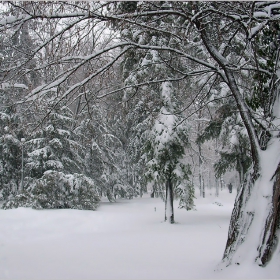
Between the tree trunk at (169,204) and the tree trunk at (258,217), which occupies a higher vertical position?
the tree trunk at (258,217)

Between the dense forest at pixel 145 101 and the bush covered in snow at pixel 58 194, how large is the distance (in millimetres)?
59

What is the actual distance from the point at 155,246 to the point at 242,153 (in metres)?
7.34

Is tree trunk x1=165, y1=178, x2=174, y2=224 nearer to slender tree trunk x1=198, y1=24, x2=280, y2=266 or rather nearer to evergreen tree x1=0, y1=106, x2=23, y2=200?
slender tree trunk x1=198, y1=24, x2=280, y2=266

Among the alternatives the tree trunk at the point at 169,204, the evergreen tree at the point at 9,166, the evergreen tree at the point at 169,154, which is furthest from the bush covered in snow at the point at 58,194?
the tree trunk at the point at 169,204

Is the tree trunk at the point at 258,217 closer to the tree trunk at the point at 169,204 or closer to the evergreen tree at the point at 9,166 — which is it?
the tree trunk at the point at 169,204

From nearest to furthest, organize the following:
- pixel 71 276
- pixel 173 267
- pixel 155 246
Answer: pixel 71 276, pixel 173 267, pixel 155 246

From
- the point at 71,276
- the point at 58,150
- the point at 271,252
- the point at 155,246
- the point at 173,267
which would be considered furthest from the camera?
the point at 58,150

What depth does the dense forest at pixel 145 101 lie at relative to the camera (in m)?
4.12

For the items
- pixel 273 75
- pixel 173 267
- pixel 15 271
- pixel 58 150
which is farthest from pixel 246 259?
pixel 58 150

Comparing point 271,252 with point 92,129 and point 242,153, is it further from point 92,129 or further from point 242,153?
point 242,153

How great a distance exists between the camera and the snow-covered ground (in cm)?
504

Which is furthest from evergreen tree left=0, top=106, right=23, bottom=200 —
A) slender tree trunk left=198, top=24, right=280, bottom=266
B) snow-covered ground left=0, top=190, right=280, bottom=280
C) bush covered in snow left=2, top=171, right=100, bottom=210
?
slender tree trunk left=198, top=24, right=280, bottom=266

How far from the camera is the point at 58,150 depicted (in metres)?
18.6

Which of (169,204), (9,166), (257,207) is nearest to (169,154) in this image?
(169,204)
